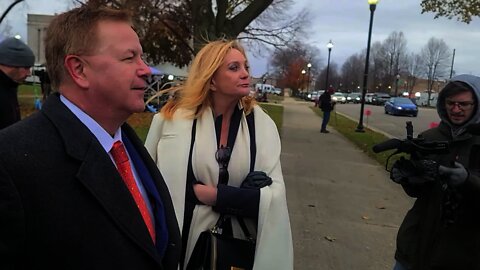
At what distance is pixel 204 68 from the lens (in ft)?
9.21

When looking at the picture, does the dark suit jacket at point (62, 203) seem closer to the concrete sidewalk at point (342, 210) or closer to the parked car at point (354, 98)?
the concrete sidewalk at point (342, 210)

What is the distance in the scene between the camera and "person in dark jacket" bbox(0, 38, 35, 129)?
398cm

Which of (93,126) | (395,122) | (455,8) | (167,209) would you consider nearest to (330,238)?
(167,209)

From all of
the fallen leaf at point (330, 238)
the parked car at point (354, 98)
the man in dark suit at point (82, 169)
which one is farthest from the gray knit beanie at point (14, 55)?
the parked car at point (354, 98)

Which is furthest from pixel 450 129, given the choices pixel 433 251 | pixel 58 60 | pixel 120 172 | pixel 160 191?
pixel 58 60

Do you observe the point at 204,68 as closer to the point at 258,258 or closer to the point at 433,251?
the point at 258,258

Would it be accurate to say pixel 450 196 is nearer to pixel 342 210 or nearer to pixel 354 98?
pixel 342 210

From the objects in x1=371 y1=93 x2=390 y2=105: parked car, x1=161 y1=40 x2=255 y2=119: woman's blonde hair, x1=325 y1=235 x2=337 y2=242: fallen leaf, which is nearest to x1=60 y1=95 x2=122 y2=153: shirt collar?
x1=161 y1=40 x2=255 y2=119: woman's blonde hair

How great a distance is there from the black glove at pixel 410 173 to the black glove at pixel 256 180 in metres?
0.67

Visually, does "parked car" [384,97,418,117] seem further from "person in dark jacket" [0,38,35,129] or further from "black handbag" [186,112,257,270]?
"black handbag" [186,112,257,270]

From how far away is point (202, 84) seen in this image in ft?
9.11

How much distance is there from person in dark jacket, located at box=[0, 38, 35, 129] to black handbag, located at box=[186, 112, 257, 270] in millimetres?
2397

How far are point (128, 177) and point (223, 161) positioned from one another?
103 cm

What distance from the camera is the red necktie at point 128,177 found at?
1.54 meters
